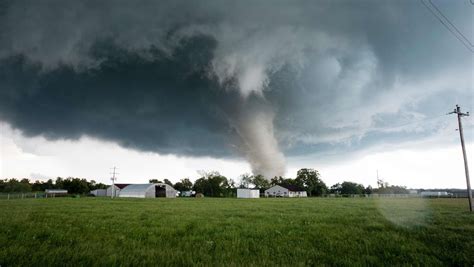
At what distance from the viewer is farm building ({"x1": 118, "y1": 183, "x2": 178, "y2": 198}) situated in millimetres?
89875

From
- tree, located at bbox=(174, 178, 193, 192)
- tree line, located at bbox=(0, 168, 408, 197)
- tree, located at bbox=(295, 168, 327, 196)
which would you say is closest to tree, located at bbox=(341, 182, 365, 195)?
tree line, located at bbox=(0, 168, 408, 197)

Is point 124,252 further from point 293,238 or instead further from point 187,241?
point 293,238

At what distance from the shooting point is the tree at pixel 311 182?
14350 cm

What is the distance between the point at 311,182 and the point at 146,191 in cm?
9256

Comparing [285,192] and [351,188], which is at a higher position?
[285,192]

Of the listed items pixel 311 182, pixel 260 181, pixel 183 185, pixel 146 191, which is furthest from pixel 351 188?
pixel 146 191

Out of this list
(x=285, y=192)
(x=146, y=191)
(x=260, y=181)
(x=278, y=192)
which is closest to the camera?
(x=146, y=191)

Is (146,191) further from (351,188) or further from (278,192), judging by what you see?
(351,188)

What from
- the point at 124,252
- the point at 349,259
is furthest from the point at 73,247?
the point at 349,259

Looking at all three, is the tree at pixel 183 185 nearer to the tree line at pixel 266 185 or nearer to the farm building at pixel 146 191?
the tree line at pixel 266 185

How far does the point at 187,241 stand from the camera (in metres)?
8.70

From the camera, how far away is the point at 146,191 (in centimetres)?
9000

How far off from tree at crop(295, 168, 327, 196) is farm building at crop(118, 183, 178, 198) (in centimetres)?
7819

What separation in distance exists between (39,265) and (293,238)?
7262 millimetres
